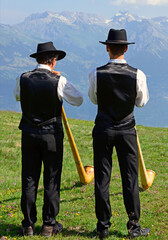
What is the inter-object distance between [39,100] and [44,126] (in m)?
0.48

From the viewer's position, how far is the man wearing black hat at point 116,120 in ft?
17.0

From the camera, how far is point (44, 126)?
211 inches

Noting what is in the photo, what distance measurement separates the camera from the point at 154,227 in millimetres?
6164

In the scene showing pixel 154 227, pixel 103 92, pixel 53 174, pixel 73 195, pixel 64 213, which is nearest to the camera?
pixel 103 92

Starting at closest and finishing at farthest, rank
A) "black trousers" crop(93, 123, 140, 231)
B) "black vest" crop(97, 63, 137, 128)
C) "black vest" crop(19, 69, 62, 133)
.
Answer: "black vest" crop(97, 63, 137, 128) → "black vest" crop(19, 69, 62, 133) → "black trousers" crop(93, 123, 140, 231)

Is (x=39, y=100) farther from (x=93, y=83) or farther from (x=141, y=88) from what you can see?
(x=141, y=88)

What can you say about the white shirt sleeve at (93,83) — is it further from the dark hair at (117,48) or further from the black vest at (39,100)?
the black vest at (39,100)

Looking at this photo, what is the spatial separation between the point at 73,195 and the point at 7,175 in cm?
332

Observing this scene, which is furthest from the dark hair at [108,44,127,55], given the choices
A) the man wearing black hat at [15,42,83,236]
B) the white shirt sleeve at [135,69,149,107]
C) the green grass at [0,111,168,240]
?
the green grass at [0,111,168,240]

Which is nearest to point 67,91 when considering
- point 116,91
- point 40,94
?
point 40,94

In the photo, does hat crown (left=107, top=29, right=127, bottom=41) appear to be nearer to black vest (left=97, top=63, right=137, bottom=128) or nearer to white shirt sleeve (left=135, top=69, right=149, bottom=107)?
black vest (left=97, top=63, right=137, bottom=128)

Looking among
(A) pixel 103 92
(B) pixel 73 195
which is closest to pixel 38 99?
(A) pixel 103 92

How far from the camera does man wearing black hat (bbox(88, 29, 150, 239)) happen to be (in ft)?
17.0

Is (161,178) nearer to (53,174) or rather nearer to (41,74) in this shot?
(53,174)
